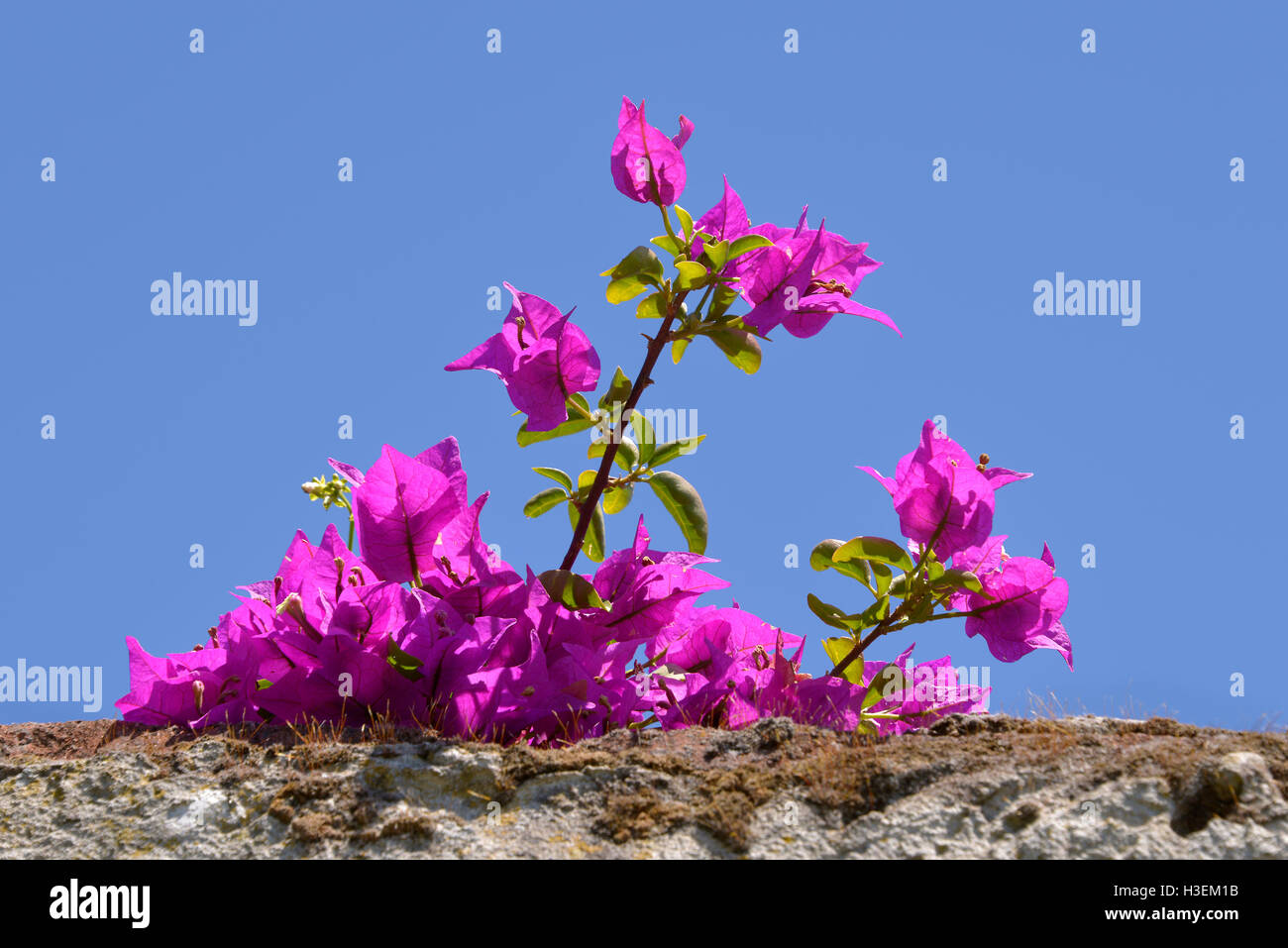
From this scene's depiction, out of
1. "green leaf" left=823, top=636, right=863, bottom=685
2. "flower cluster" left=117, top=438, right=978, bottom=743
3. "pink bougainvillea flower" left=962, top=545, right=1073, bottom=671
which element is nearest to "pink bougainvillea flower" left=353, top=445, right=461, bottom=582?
"flower cluster" left=117, top=438, right=978, bottom=743

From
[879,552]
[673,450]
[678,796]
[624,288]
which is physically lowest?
[678,796]

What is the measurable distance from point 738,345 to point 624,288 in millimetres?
262

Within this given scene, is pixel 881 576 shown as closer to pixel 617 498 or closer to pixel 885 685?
pixel 885 685

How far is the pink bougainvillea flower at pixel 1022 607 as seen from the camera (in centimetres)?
226

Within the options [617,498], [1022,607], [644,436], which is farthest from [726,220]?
[1022,607]

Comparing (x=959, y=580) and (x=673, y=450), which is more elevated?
(x=673, y=450)

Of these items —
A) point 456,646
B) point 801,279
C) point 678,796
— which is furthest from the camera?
point 801,279

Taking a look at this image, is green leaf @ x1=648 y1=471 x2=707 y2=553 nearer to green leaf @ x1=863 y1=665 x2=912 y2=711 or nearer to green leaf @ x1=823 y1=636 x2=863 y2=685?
green leaf @ x1=823 y1=636 x2=863 y2=685

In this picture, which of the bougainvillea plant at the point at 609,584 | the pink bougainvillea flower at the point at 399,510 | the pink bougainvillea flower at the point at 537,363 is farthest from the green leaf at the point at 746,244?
the pink bougainvillea flower at the point at 399,510

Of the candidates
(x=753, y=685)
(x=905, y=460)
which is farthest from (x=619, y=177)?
(x=753, y=685)

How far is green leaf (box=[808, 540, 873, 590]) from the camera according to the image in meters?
2.34

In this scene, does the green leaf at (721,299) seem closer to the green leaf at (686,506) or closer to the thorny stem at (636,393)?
the thorny stem at (636,393)

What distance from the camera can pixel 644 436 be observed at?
234 centimetres

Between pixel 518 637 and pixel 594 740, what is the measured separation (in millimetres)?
293
